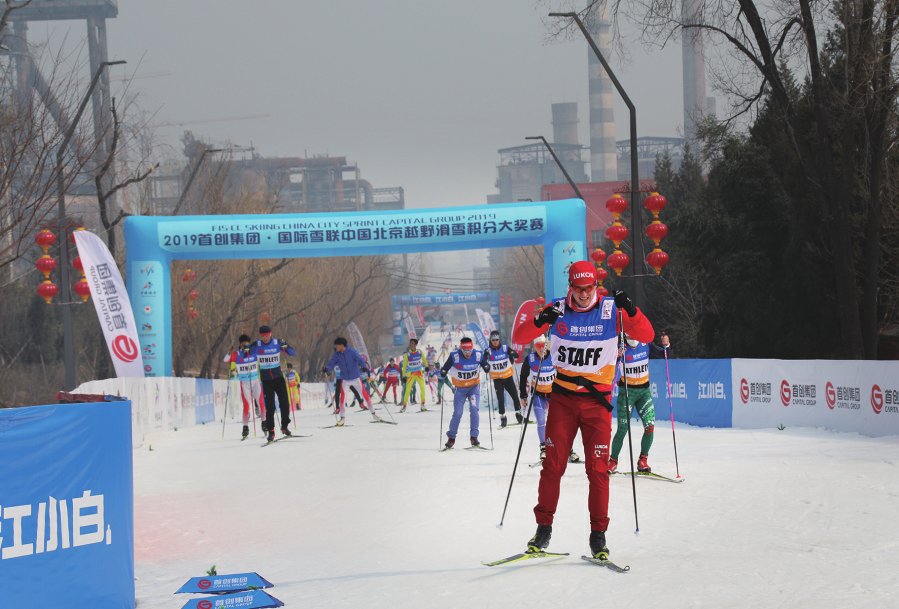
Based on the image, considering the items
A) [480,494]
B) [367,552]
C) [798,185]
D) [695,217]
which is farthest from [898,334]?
[367,552]

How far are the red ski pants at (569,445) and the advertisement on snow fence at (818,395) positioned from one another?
32.3 ft

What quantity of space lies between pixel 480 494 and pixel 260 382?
10580 mm

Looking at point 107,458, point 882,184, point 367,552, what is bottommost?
point 367,552

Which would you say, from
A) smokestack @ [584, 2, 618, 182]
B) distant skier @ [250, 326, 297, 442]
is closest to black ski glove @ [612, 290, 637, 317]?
distant skier @ [250, 326, 297, 442]

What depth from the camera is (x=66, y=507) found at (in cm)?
628

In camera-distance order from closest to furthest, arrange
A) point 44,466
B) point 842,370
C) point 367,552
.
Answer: point 44,466
point 367,552
point 842,370

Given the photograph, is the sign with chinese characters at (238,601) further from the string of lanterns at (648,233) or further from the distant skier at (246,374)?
the string of lanterns at (648,233)

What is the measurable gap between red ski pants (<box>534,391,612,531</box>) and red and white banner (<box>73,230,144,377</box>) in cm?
1498

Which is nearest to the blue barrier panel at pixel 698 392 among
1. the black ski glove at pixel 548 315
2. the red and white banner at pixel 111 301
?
the red and white banner at pixel 111 301

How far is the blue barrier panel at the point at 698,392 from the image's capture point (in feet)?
68.6

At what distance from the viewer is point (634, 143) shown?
69.5 feet

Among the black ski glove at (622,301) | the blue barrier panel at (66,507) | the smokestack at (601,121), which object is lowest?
the blue barrier panel at (66,507)

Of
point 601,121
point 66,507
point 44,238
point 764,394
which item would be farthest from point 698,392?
point 601,121

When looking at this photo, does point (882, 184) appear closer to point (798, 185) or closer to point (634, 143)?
point (798, 185)
